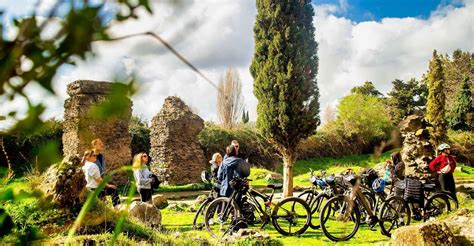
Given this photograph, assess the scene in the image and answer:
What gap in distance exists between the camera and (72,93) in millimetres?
17797

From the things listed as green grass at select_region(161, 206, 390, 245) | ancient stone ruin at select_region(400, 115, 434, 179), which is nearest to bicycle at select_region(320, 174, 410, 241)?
green grass at select_region(161, 206, 390, 245)

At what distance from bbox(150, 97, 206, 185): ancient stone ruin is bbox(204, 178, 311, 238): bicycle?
1259cm

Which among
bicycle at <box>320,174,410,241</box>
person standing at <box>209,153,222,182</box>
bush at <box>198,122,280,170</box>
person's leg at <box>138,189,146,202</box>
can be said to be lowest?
bicycle at <box>320,174,410,241</box>

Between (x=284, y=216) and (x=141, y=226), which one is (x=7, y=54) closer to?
(x=141, y=226)

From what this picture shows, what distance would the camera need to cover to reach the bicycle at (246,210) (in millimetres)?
7375

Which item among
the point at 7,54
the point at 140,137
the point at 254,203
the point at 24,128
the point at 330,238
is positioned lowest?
the point at 330,238

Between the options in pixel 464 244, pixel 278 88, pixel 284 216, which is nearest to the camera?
pixel 464 244

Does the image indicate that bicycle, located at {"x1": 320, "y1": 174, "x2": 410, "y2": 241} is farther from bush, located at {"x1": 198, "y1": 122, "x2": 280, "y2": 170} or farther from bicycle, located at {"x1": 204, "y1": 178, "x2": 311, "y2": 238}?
bush, located at {"x1": 198, "y1": 122, "x2": 280, "y2": 170}

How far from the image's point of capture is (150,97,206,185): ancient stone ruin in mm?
20375

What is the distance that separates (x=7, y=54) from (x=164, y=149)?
20255mm

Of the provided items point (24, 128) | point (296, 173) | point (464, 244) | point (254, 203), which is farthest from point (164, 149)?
point (24, 128)

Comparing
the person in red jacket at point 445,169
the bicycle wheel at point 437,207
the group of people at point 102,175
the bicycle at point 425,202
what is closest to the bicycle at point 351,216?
the bicycle at point 425,202

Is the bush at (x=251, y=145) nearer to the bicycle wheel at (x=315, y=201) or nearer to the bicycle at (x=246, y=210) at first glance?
the bicycle wheel at (x=315, y=201)

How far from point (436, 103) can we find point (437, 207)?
22.8 meters
